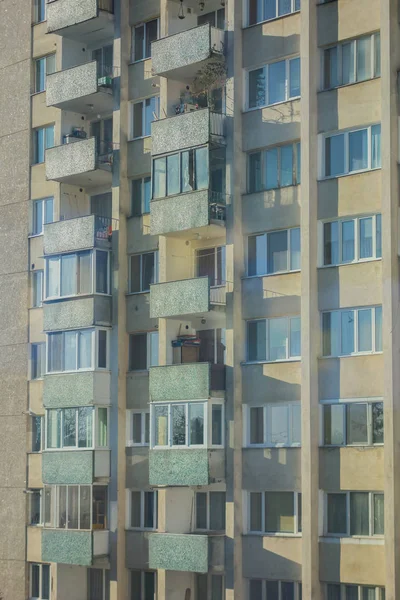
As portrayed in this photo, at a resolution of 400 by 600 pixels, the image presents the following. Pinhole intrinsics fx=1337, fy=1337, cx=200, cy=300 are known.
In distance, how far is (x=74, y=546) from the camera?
49500 millimetres

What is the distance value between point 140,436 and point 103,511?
3.09 m

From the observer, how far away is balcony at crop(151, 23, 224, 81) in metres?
47.4

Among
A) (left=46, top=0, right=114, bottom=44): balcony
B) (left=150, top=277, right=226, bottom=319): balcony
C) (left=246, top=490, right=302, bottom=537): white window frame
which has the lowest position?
(left=246, top=490, right=302, bottom=537): white window frame

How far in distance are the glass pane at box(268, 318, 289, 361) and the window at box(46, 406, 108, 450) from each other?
7886mm

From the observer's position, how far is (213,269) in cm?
4869

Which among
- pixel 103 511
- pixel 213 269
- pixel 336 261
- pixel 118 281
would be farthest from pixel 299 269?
pixel 103 511

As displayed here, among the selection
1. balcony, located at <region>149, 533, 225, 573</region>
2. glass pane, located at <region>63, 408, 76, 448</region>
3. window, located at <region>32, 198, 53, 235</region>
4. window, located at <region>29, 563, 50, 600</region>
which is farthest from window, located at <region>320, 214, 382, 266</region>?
window, located at <region>29, 563, 50, 600</region>

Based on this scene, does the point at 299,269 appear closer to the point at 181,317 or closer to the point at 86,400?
the point at 181,317

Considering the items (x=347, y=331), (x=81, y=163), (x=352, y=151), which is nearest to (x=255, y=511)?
(x=347, y=331)

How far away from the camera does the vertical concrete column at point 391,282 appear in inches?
1617

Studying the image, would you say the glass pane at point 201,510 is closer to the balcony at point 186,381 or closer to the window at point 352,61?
the balcony at point 186,381

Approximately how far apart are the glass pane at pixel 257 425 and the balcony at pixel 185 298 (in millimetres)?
3827

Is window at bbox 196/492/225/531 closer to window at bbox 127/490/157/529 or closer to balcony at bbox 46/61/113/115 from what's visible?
window at bbox 127/490/157/529

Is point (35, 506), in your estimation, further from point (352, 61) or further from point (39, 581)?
point (352, 61)
